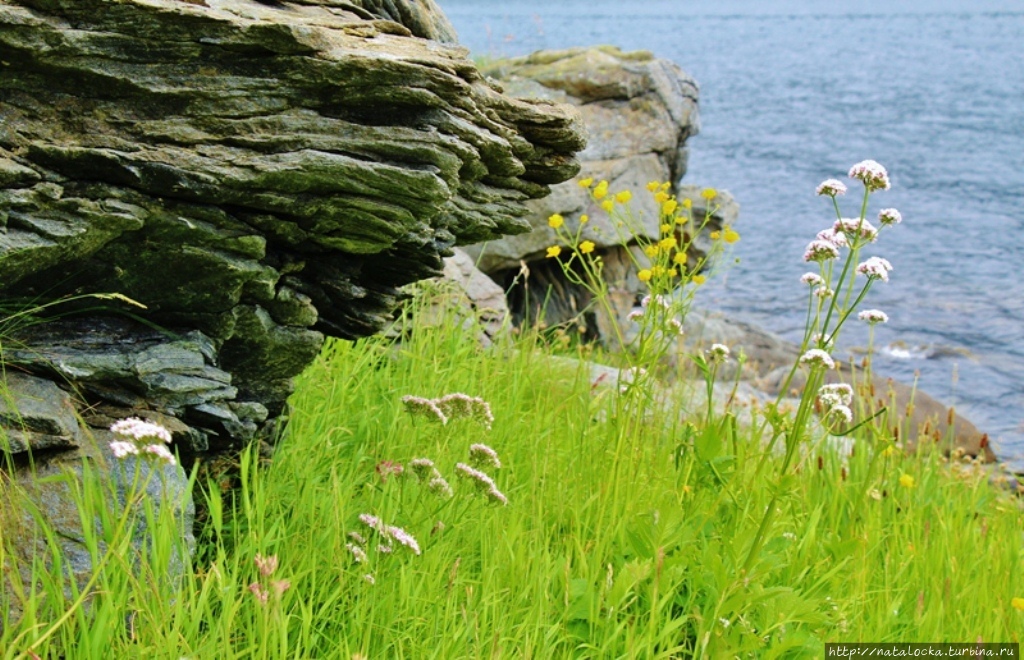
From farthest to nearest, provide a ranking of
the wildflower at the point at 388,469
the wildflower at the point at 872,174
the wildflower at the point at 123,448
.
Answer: the wildflower at the point at 388,469, the wildflower at the point at 872,174, the wildflower at the point at 123,448

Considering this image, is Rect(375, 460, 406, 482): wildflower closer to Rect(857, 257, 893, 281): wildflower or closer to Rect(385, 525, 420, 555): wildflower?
Rect(385, 525, 420, 555): wildflower

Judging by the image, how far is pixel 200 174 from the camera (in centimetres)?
347

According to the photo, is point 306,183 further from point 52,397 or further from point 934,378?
point 934,378

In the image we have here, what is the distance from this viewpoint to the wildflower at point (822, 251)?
359 cm

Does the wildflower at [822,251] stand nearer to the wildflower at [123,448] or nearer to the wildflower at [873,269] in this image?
the wildflower at [873,269]

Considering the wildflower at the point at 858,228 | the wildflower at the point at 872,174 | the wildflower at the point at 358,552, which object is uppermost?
the wildflower at the point at 872,174

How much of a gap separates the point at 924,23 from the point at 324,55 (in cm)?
4163

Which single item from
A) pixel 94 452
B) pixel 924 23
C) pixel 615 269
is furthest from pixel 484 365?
pixel 924 23

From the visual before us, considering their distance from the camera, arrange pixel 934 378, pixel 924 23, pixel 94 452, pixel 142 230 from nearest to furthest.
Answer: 1. pixel 94 452
2. pixel 142 230
3. pixel 934 378
4. pixel 924 23

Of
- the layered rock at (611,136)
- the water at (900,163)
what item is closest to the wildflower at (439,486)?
the water at (900,163)

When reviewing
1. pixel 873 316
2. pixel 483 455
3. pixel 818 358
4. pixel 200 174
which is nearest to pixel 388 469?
pixel 483 455

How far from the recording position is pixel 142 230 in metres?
3.52

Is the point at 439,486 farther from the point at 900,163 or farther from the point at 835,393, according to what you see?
the point at 900,163

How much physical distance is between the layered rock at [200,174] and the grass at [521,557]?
0.53m
